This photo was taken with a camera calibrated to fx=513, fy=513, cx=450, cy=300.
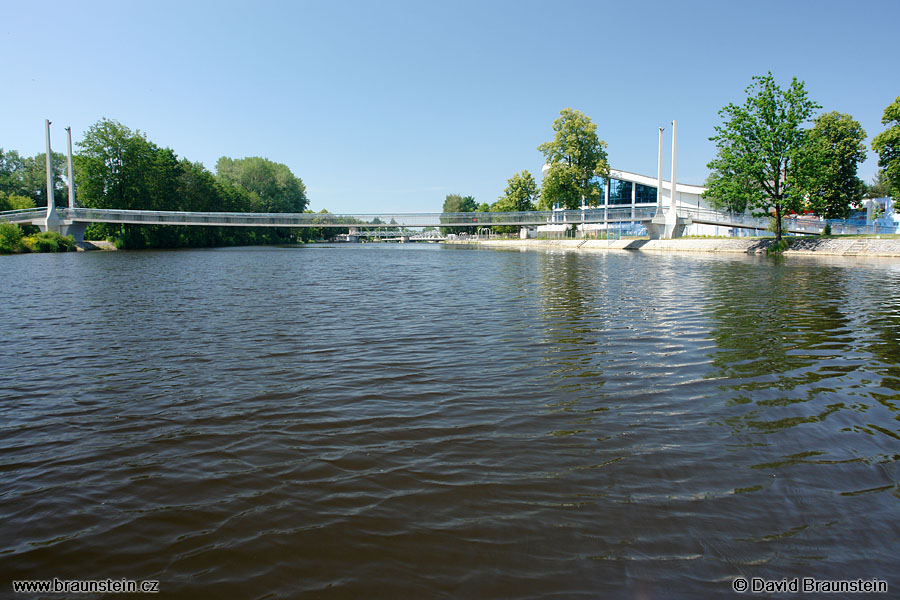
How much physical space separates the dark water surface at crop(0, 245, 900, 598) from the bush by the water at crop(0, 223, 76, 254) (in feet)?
147

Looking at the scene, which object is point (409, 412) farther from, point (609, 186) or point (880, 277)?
point (609, 186)

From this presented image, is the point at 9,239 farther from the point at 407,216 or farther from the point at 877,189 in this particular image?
the point at 877,189

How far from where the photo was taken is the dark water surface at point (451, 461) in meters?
2.71

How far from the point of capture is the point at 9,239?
42312 mm

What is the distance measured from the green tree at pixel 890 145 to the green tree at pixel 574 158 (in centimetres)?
2895

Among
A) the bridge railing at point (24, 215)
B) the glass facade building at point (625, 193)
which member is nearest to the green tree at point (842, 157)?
the glass facade building at point (625, 193)

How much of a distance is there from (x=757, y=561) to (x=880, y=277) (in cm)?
2160

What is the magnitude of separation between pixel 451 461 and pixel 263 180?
11565cm

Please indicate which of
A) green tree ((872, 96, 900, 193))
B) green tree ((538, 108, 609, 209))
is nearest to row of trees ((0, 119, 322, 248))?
green tree ((538, 108, 609, 209))

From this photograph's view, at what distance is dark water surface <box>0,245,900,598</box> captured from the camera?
2.71 metres

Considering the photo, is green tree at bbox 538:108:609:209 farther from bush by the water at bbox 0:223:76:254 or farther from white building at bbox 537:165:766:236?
bush by the water at bbox 0:223:76:254

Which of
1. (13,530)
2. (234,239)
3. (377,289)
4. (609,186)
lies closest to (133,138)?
(234,239)

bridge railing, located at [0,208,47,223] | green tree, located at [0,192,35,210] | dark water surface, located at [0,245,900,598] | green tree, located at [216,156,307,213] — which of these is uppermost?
green tree, located at [216,156,307,213]

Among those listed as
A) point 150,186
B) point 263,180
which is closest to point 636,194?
point 150,186
